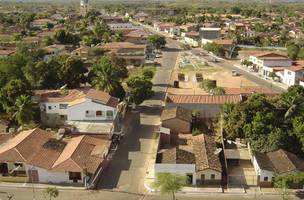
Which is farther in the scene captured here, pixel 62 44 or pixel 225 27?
pixel 225 27

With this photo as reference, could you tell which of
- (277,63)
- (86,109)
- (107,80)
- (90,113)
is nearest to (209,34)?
(277,63)

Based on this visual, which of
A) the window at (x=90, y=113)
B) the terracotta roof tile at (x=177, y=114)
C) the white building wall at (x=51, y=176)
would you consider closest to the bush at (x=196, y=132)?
the terracotta roof tile at (x=177, y=114)

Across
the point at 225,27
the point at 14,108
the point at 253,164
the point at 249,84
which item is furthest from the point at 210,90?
the point at 225,27

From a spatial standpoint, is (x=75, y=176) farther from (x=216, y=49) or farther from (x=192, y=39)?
(x=192, y=39)

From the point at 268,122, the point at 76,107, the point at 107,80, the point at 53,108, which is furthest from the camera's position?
the point at 107,80

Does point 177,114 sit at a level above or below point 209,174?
above

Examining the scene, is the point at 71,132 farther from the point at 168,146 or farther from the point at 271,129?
the point at 271,129

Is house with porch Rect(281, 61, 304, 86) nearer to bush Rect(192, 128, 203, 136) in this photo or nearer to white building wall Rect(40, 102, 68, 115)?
bush Rect(192, 128, 203, 136)

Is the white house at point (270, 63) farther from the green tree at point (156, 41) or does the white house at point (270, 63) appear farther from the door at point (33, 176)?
the door at point (33, 176)
